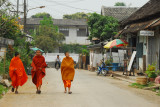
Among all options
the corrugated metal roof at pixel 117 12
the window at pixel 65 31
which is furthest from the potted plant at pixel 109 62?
the window at pixel 65 31

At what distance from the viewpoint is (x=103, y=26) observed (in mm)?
33688

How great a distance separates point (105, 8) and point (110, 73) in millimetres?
16334

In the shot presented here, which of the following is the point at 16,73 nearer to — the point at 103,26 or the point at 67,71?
the point at 67,71

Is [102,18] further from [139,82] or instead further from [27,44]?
[139,82]

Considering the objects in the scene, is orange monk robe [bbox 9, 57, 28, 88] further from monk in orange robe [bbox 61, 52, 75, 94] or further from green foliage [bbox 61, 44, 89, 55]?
green foliage [bbox 61, 44, 89, 55]

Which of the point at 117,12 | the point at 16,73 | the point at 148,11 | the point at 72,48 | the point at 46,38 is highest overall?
the point at 117,12

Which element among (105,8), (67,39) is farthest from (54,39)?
(105,8)

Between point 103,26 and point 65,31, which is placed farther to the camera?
point 65,31

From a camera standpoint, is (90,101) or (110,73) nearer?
(90,101)

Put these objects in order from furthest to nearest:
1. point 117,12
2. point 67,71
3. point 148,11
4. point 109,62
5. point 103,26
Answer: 1. point 117,12
2. point 103,26
3. point 109,62
4. point 148,11
5. point 67,71

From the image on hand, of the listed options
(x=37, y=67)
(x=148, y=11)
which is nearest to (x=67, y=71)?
(x=37, y=67)

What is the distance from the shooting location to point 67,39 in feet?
185

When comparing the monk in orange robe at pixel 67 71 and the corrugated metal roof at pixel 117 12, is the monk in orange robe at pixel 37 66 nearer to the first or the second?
the monk in orange robe at pixel 67 71

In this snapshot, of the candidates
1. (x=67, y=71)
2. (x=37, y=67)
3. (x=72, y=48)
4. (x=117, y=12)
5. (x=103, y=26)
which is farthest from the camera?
(x=72, y=48)
